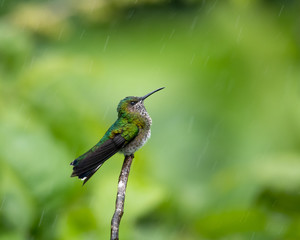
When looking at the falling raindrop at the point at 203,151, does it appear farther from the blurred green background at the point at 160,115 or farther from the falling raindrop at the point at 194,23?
the falling raindrop at the point at 194,23

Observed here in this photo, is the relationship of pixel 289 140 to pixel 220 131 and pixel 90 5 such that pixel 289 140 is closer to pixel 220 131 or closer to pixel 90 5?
pixel 220 131

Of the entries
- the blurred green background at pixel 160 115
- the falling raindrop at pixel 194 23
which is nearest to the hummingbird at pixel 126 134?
the blurred green background at pixel 160 115

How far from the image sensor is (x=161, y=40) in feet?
26.3

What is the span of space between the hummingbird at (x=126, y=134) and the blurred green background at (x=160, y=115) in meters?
1.22

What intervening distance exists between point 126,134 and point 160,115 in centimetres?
463

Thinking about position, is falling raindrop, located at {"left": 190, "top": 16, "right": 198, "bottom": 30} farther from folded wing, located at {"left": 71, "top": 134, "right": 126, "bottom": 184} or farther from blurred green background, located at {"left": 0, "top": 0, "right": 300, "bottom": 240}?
folded wing, located at {"left": 71, "top": 134, "right": 126, "bottom": 184}

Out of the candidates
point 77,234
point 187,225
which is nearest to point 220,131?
point 187,225

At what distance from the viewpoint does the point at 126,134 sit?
190cm

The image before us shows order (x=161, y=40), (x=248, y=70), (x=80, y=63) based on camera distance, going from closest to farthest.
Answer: (x=80, y=63)
(x=248, y=70)
(x=161, y=40)

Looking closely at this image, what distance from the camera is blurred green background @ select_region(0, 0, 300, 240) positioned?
327cm

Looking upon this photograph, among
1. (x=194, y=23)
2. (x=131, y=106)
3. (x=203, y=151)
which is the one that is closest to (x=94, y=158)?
(x=131, y=106)

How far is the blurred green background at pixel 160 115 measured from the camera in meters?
3.27

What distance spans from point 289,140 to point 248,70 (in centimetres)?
121

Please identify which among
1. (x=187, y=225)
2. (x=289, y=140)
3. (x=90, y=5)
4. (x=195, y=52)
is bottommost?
(x=187, y=225)
